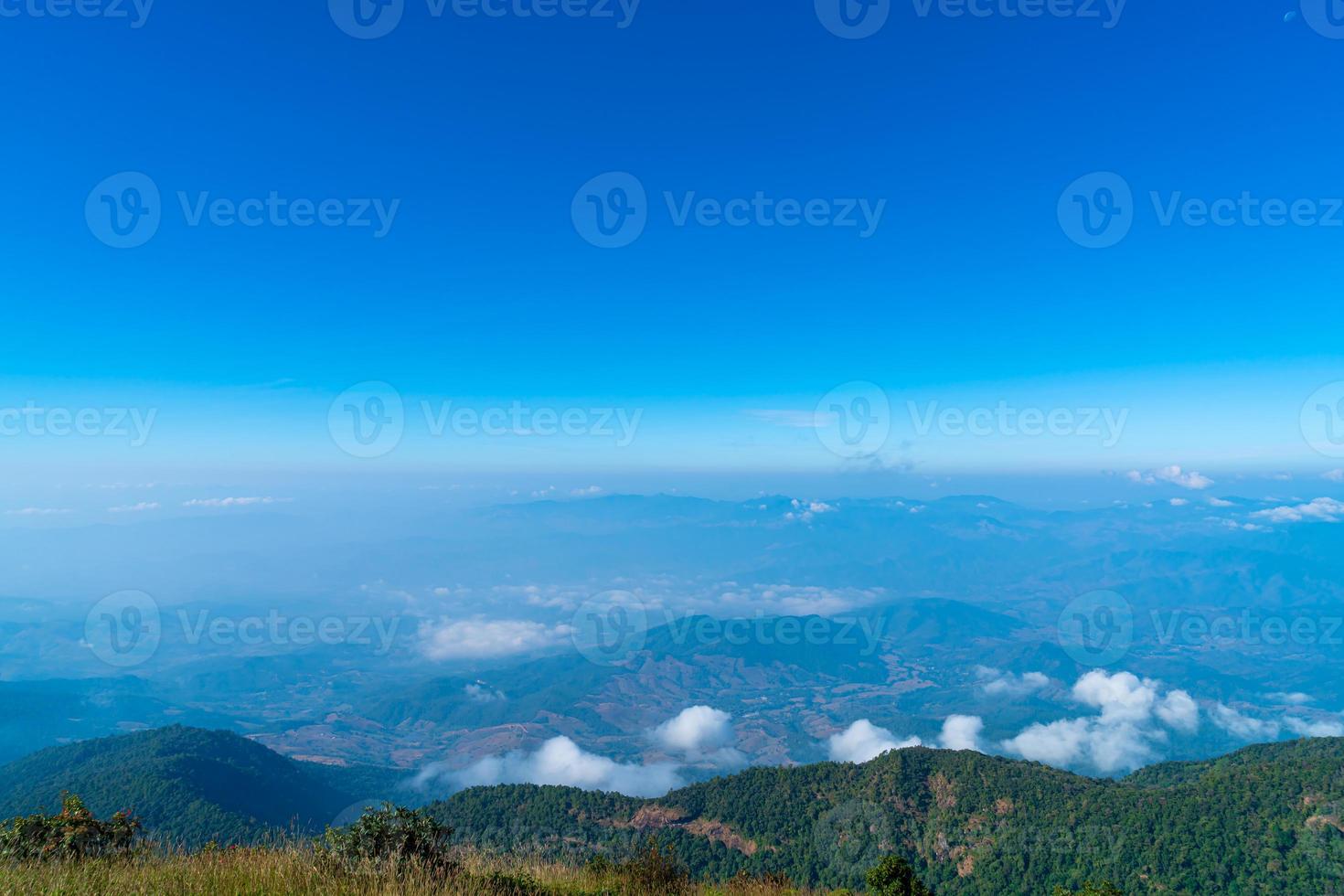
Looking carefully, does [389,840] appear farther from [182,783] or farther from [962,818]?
[182,783]

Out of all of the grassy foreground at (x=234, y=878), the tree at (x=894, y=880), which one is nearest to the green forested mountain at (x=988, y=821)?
the tree at (x=894, y=880)

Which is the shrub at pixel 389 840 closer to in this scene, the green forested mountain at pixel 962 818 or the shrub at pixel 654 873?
the shrub at pixel 654 873

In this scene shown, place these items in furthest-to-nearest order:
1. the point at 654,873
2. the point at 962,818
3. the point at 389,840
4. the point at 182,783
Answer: the point at 182,783
the point at 962,818
the point at 654,873
the point at 389,840

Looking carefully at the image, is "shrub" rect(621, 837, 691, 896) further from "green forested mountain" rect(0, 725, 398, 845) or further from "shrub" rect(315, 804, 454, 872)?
"green forested mountain" rect(0, 725, 398, 845)

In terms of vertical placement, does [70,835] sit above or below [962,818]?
above

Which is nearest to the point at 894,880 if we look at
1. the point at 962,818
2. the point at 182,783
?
the point at 962,818
